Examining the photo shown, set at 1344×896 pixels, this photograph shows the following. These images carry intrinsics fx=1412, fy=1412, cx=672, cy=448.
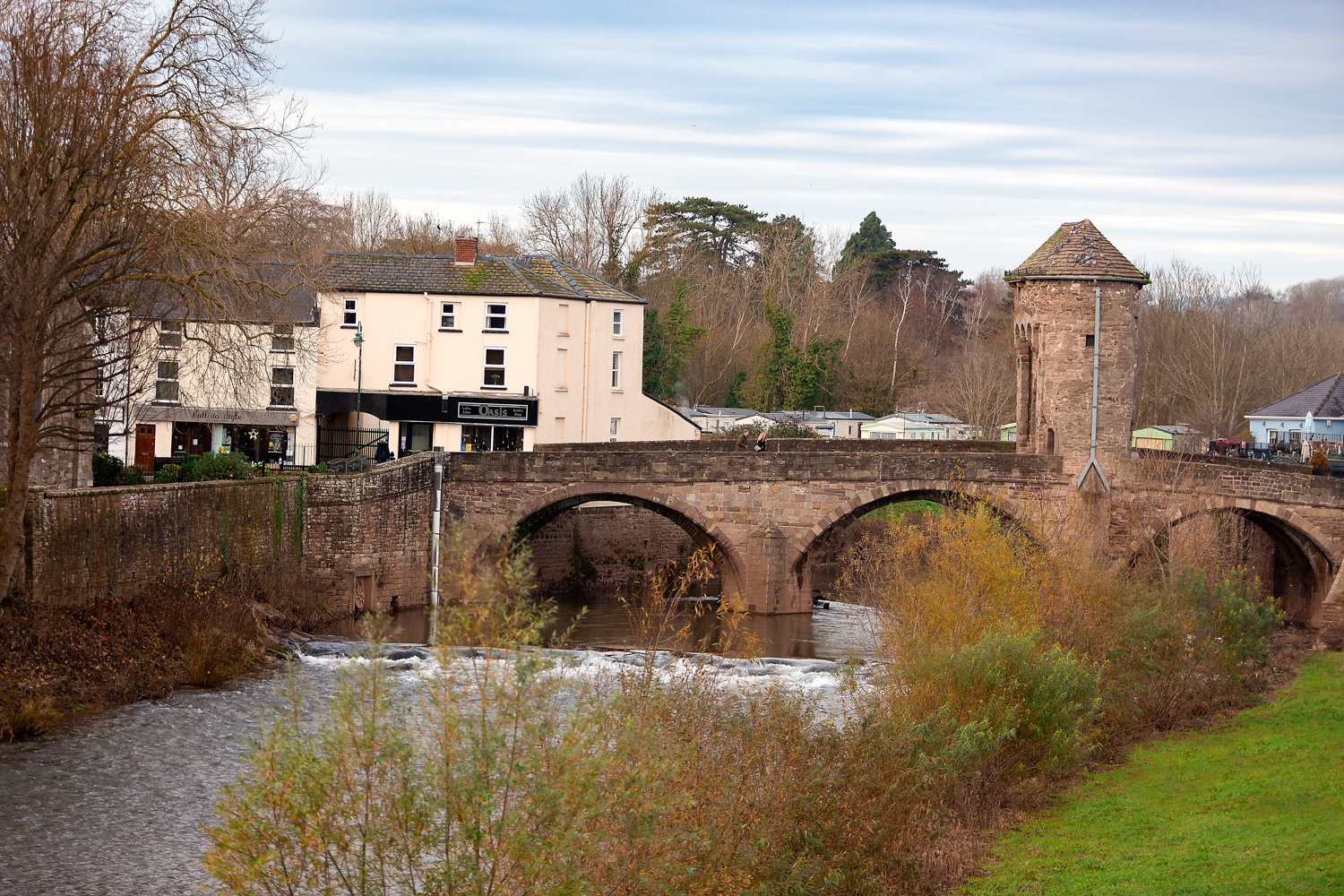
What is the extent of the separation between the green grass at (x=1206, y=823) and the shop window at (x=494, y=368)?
83.2 feet

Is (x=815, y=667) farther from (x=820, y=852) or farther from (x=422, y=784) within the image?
(x=422, y=784)

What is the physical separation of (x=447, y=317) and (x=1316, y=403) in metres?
35.9

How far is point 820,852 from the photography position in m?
12.3

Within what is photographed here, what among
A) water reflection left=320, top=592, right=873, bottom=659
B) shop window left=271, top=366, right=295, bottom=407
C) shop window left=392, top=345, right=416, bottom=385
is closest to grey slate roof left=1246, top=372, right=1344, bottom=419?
water reflection left=320, top=592, right=873, bottom=659

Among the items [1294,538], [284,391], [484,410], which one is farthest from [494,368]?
[1294,538]

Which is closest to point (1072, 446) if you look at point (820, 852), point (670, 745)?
point (820, 852)

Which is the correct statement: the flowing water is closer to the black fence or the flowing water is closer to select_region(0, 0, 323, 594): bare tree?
select_region(0, 0, 323, 594): bare tree

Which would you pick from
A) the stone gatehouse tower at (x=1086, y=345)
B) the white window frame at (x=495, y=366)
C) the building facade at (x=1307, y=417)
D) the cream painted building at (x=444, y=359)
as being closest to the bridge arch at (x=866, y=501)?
the stone gatehouse tower at (x=1086, y=345)

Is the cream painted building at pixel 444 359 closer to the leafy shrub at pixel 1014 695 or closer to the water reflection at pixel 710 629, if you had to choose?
the water reflection at pixel 710 629

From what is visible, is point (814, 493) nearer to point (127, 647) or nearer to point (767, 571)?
point (767, 571)

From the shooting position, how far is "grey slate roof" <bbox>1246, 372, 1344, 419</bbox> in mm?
55438

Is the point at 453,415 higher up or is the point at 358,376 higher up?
the point at 358,376

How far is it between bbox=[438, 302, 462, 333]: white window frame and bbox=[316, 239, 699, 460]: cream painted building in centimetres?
3

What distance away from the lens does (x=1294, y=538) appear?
30.3 meters
